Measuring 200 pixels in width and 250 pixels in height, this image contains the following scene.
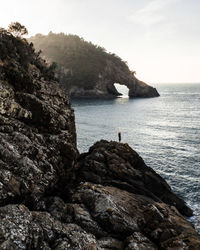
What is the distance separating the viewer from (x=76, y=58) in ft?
534

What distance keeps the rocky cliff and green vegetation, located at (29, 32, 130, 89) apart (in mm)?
125868

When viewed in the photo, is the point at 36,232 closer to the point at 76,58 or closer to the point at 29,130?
the point at 29,130

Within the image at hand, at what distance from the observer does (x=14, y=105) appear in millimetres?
16609

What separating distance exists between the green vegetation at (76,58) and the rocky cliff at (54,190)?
413 ft

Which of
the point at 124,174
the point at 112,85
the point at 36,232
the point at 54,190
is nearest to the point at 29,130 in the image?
the point at 54,190

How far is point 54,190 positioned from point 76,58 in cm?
15796

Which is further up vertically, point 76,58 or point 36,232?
point 76,58

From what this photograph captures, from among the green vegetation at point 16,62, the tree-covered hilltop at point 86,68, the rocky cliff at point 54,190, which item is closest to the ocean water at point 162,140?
the rocky cliff at point 54,190

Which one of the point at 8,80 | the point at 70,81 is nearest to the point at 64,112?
the point at 8,80

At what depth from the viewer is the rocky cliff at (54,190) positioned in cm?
1175

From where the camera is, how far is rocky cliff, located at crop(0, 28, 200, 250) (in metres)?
11.7

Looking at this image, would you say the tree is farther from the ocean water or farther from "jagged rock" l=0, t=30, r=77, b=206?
the ocean water

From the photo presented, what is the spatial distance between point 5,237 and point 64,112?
14555mm

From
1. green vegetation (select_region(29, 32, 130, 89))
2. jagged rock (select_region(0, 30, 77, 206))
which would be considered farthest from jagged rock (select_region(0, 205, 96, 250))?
green vegetation (select_region(29, 32, 130, 89))
